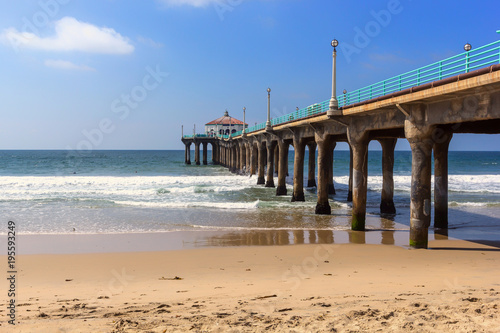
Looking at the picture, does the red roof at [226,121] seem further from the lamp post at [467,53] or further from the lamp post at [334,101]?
the lamp post at [467,53]

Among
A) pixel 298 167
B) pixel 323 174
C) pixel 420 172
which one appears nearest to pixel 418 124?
pixel 420 172

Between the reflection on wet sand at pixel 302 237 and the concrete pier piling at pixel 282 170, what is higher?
the concrete pier piling at pixel 282 170

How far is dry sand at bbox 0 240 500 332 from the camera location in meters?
5.39

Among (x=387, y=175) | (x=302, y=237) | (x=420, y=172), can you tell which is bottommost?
(x=302, y=237)

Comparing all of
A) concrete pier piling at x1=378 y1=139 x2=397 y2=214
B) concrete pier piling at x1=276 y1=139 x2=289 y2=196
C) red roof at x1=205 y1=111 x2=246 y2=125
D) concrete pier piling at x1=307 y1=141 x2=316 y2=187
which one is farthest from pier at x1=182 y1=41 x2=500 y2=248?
red roof at x1=205 y1=111 x2=246 y2=125

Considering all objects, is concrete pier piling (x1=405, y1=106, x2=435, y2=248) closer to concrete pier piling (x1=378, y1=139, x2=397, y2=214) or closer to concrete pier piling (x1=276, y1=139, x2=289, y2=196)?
concrete pier piling (x1=378, y1=139, x2=397, y2=214)

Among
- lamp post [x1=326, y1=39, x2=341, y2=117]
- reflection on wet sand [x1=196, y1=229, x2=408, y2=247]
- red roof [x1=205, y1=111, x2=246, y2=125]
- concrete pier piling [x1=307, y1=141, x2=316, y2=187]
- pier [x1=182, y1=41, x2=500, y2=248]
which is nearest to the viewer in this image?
pier [x1=182, y1=41, x2=500, y2=248]

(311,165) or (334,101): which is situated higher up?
(334,101)

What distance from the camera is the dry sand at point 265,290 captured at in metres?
5.39

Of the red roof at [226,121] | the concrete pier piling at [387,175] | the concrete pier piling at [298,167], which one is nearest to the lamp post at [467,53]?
the concrete pier piling at [387,175]

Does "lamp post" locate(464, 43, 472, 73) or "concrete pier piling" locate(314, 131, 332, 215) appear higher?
"lamp post" locate(464, 43, 472, 73)

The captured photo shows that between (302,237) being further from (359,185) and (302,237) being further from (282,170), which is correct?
(282,170)

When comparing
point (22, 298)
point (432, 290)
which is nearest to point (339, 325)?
point (432, 290)

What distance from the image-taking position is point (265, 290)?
24.2 ft
